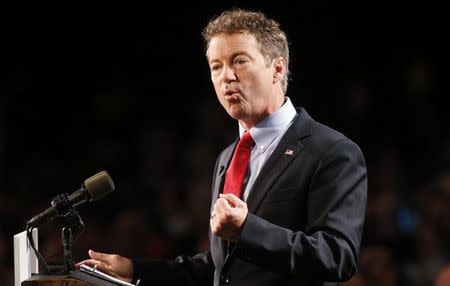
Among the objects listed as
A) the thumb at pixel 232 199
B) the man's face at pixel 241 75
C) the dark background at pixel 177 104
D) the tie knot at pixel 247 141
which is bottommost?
the dark background at pixel 177 104

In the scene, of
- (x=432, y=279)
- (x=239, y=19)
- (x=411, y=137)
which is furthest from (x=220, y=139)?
(x=239, y=19)

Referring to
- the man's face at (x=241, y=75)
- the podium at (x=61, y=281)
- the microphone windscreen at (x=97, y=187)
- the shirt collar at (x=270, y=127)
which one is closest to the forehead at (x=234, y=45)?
the man's face at (x=241, y=75)

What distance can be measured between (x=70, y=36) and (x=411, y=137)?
2.46m

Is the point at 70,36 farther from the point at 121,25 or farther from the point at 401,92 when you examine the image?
the point at 401,92

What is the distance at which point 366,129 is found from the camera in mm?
6066

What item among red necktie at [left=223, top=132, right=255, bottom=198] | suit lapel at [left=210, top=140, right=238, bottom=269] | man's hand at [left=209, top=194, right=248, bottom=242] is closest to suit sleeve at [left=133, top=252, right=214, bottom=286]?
suit lapel at [left=210, top=140, right=238, bottom=269]

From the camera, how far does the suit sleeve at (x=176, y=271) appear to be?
254 centimetres

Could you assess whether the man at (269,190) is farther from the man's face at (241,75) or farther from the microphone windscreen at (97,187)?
the microphone windscreen at (97,187)

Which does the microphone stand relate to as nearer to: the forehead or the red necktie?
the red necktie

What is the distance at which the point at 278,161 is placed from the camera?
238 cm

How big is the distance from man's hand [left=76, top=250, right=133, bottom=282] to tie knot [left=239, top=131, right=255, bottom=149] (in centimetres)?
44

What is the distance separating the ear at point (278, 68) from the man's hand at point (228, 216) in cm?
49

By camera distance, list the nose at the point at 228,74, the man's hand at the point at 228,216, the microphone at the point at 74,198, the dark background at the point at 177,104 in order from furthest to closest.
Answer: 1. the dark background at the point at 177,104
2. the nose at the point at 228,74
3. the microphone at the point at 74,198
4. the man's hand at the point at 228,216

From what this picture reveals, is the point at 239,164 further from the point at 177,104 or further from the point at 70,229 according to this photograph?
the point at 177,104
